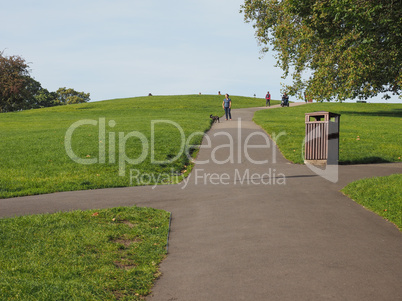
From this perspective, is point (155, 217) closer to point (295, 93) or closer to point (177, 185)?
point (177, 185)

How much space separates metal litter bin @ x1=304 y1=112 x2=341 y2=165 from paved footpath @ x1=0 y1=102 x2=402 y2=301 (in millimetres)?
1747

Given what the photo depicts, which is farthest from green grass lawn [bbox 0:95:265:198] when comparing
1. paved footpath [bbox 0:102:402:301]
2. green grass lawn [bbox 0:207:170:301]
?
green grass lawn [bbox 0:207:170:301]

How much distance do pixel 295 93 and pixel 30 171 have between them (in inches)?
1060

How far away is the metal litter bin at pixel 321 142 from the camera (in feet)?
51.4

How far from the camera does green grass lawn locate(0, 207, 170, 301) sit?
5.17 metres

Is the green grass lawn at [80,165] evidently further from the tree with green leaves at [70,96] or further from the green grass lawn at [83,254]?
the tree with green leaves at [70,96]

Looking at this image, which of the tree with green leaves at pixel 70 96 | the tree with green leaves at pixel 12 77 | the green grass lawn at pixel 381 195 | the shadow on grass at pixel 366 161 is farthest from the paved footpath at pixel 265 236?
the tree with green leaves at pixel 70 96

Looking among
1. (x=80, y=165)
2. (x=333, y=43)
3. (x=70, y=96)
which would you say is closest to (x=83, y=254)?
(x=80, y=165)

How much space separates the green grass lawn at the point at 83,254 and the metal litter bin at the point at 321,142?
333 inches

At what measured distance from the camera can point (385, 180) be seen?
36.5ft

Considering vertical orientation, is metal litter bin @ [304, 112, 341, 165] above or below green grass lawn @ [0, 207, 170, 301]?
above

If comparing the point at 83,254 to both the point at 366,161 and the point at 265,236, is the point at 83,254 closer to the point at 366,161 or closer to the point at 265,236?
the point at 265,236

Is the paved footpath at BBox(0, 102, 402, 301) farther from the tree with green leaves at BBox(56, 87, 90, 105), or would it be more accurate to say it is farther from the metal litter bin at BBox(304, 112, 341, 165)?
the tree with green leaves at BBox(56, 87, 90, 105)

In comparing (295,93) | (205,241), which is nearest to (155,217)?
(205,241)
